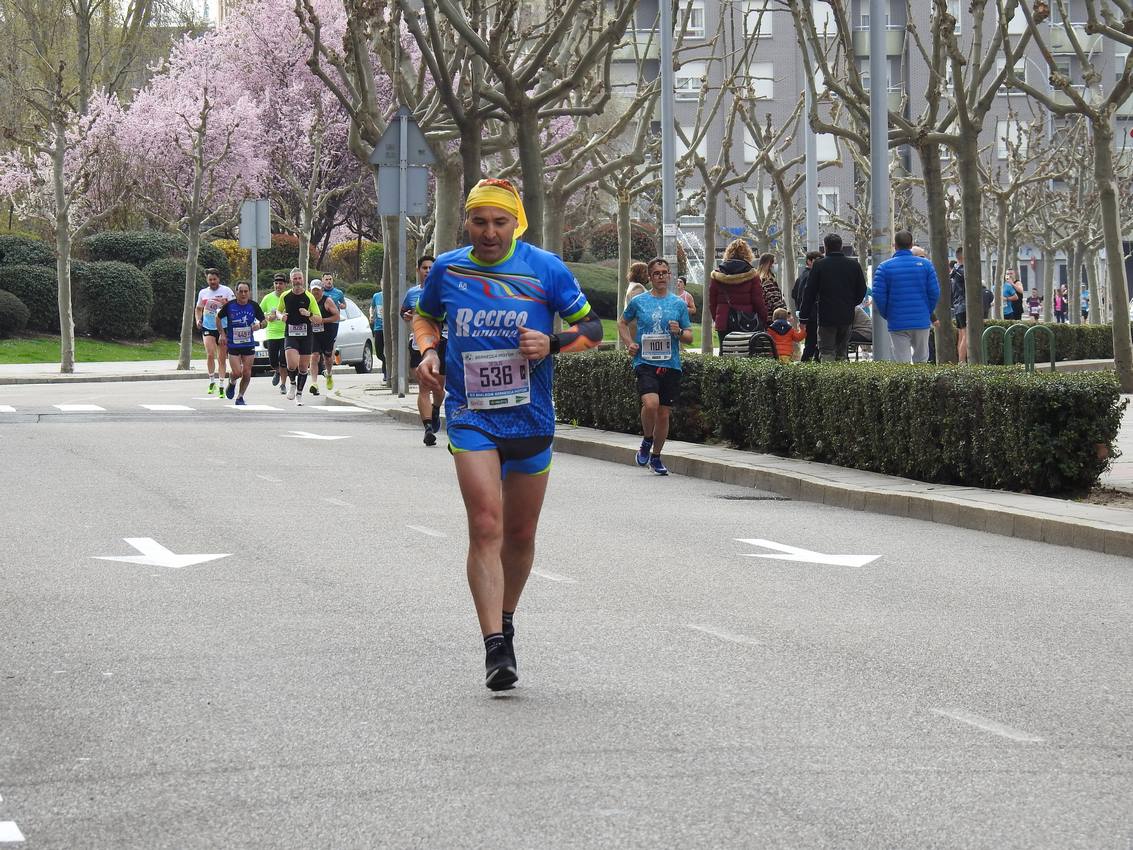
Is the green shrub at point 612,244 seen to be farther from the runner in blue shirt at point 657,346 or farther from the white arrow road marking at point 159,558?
the white arrow road marking at point 159,558

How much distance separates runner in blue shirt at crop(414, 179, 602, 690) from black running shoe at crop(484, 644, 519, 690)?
0.4 inches

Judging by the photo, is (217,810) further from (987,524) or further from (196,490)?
(196,490)

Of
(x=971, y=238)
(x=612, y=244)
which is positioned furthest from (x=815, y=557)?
(x=612, y=244)

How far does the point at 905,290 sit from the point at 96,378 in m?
18.7

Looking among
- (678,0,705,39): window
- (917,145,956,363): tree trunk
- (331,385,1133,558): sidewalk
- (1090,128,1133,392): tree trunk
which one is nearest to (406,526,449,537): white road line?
(331,385,1133,558): sidewalk

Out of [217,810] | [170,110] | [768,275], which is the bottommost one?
[217,810]

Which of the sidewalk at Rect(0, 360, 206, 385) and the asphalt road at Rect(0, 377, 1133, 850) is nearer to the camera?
the asphalt road at Rect(0, 377, 1133, 850)

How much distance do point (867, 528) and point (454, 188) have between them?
17.6m

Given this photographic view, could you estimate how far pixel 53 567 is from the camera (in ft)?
33.4

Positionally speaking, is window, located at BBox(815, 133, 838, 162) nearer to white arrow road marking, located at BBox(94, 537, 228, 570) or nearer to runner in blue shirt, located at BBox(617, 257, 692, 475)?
runner in blue shirt, located at BBox(617, 257, 692, 475)

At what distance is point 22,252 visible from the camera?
4503cm

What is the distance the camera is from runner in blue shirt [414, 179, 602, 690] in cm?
700

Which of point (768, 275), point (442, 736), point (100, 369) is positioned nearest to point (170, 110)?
point (100, 369)

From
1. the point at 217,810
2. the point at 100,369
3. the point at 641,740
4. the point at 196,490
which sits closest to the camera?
the point at 217,810
